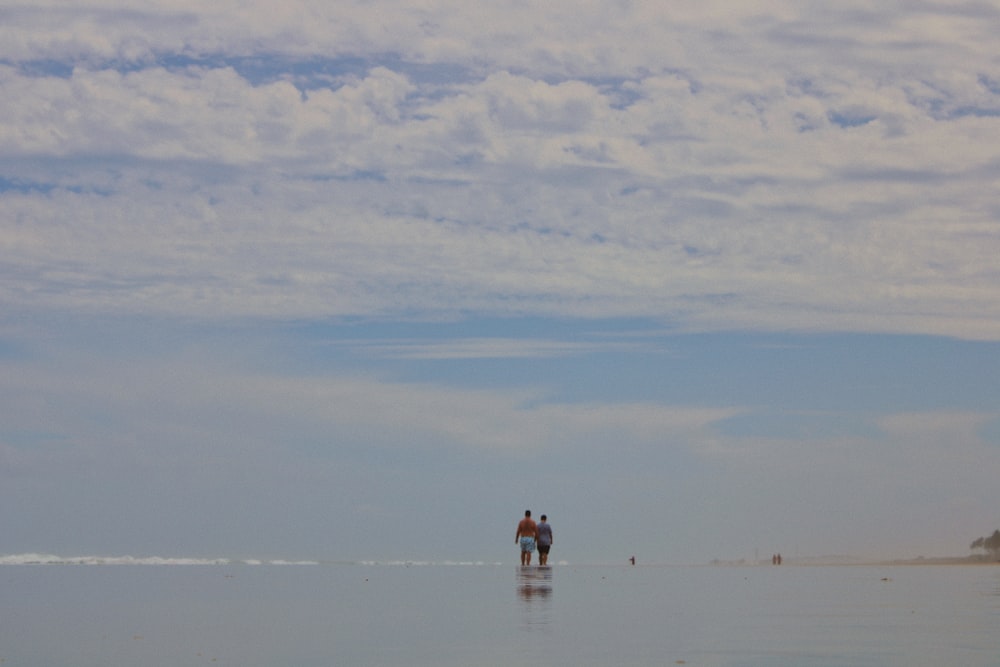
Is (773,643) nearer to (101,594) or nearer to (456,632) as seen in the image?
(456,632)

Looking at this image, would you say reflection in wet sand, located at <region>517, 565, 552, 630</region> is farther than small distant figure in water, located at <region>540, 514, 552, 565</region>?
No

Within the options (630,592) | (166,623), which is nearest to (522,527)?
(630,592)

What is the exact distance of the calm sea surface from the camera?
51.7 ft

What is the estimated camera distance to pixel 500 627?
20.0 m

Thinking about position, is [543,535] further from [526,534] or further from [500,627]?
[500,627]

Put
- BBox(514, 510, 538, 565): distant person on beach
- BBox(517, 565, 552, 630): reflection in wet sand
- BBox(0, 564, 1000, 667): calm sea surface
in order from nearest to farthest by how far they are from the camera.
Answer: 1. BBox(0, 564, 1000, 667): calm sea surface
2. BBox(517, 565, 552, 630): reflection in wet sand
3. BBox(514, 510, 538, 565): distant person on beach

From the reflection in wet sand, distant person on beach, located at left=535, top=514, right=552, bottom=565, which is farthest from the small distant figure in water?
the reflection in wet sand

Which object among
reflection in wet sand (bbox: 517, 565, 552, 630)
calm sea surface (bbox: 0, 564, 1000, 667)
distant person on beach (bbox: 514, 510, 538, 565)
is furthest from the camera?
distant person on beach (bbox: 514, 510, 538, 565)

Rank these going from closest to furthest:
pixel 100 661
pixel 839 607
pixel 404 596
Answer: pixel 100 661 < pixel 839 607 < pixel 404 596

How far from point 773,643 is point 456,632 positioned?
4.66 metres

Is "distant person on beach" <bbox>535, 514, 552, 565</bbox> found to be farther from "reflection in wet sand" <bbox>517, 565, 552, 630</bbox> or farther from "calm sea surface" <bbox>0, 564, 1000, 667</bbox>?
"calm sea surface" <bbox>0, 564, 1000, 667</bbox>

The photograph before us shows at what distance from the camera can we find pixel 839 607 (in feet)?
84.6

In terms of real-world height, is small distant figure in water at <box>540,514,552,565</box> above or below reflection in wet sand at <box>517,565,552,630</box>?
above

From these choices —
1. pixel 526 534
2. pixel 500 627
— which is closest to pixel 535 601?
pixel 500 627
